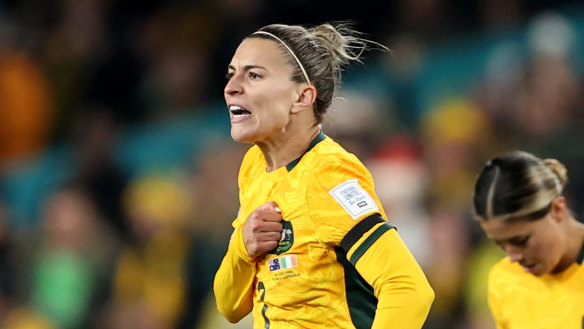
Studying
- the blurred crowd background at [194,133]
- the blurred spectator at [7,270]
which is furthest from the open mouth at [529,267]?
the blurred spectator at [7,270]

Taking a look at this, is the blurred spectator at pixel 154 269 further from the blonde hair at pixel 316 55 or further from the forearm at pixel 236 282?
the blonde hair at pixel 316 55

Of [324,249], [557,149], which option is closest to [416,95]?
[557,149]

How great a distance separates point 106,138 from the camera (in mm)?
7180

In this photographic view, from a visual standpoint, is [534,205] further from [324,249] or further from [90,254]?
[90,254]

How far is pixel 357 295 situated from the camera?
2875 mm

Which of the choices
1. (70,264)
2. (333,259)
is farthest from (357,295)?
(70,264)

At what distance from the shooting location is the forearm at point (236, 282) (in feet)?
10.1

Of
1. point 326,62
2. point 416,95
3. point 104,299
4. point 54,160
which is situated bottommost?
Result: point 104,299

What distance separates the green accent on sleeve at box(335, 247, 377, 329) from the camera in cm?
285

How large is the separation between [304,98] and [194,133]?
14.7 ft

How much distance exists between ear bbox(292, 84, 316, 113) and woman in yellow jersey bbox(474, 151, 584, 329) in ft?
1.87

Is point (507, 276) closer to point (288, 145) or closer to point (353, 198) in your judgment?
point (353, 198)

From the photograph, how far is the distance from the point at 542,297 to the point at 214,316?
287cm

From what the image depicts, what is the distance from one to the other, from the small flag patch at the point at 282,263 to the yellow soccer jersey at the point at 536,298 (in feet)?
2.08
